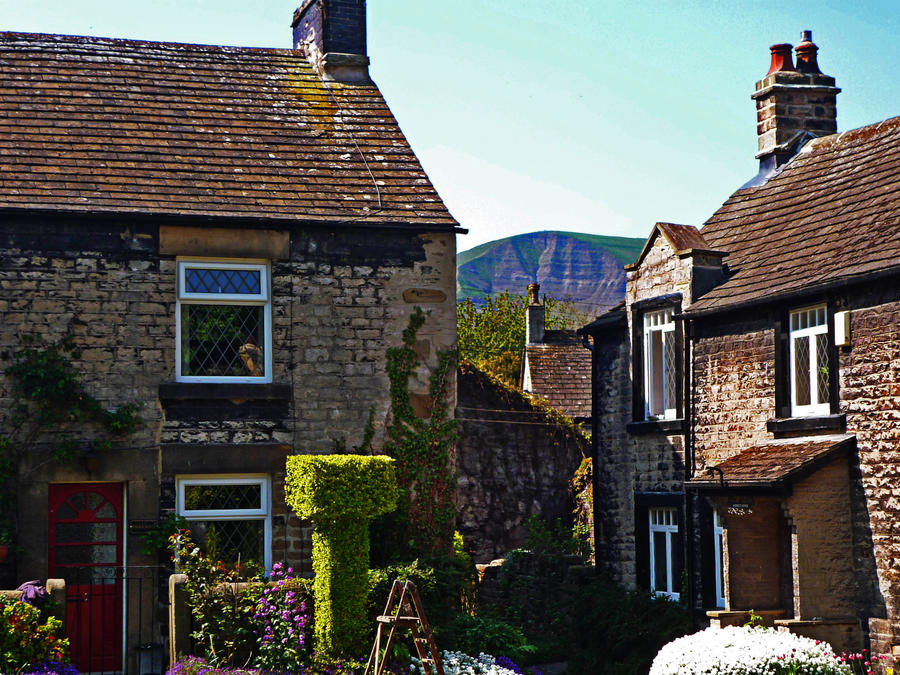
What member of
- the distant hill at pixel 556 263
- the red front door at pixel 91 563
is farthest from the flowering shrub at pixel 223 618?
the distant hill at pixel 556 263

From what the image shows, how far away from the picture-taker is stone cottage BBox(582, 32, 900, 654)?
1366 cm

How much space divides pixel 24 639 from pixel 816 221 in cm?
1118

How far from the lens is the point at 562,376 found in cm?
3434

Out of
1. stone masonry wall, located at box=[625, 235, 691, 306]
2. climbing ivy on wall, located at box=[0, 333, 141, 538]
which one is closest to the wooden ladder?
climbing ivy on wall, located at box=[0, 333, 141, 538]

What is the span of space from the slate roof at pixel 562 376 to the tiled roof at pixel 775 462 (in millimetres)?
16491

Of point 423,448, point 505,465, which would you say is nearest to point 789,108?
point 423,448

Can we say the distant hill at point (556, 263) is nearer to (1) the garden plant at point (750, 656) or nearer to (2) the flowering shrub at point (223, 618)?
(2) the flowering shrub at point (223, 618)

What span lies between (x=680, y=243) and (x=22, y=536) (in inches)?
380

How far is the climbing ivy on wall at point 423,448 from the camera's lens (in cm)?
1552

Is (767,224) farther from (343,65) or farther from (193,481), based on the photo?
(193,481)

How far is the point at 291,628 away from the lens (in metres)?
13.0

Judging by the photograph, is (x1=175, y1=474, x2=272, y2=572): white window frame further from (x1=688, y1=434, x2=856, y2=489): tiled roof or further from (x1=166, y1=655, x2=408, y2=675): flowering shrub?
(x1=688, y1=434, x2=856, y2=489): tiled roof

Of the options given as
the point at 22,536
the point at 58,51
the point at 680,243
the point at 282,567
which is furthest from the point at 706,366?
the point at 58,51

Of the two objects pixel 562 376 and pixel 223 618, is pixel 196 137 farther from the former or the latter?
pixel 562 376
